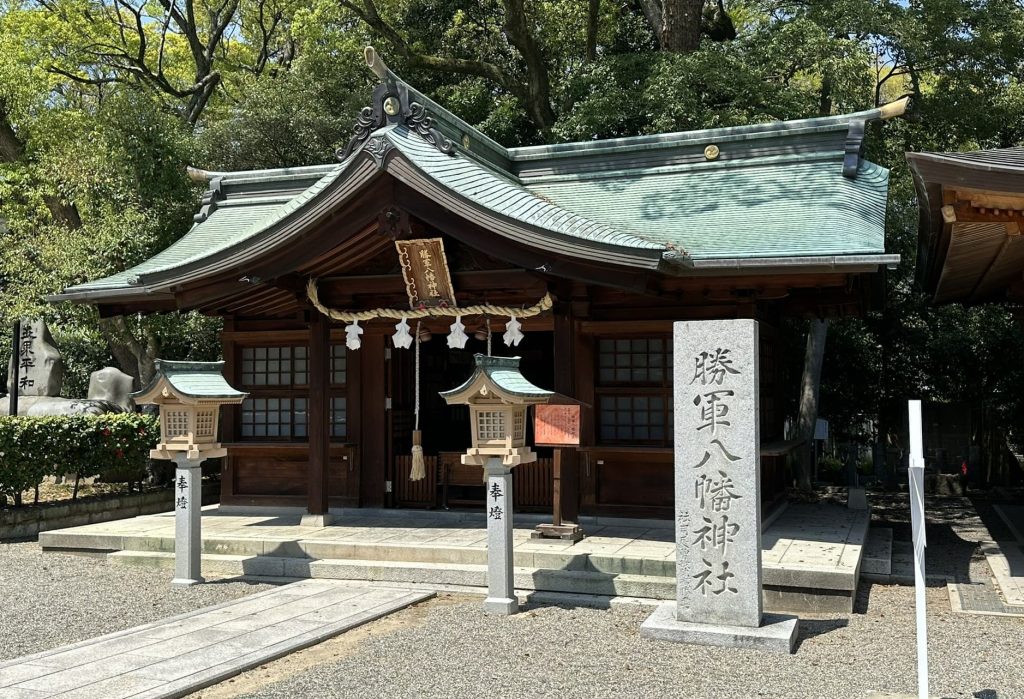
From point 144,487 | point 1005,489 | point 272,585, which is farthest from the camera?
point 1005,489

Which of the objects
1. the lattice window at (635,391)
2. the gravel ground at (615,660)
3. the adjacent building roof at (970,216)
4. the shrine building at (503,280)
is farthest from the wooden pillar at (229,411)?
the adjacent building roof at (970,216)

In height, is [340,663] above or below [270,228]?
below

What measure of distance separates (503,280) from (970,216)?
15.2 feet

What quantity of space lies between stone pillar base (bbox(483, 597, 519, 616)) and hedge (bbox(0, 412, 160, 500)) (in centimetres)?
761

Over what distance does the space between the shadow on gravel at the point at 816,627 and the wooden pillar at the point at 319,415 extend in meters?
5.73

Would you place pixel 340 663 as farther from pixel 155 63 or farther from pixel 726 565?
pixel 155 63

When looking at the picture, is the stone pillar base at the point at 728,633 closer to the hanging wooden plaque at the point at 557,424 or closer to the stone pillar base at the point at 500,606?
the stone pillar base at the point at 500,606

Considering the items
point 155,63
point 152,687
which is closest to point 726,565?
point 152,687

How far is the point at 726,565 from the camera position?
6.95 meters

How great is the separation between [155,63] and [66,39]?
15.8ft

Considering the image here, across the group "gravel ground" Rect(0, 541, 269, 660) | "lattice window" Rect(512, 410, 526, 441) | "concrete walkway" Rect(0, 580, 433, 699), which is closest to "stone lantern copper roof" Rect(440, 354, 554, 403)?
A: "lattice window" Rect(512, 410, 526, 441)

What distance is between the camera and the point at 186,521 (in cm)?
914

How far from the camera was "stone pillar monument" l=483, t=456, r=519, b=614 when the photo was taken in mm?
7977

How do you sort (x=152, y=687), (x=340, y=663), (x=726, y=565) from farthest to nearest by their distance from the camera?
(x=726, y=565) < (x=340, y=663) < (x=152, y=687)
